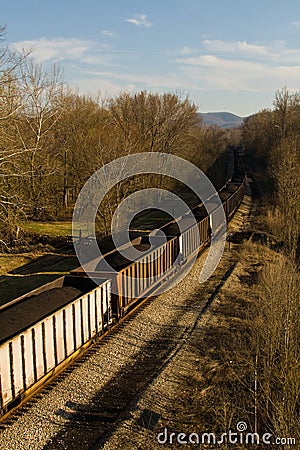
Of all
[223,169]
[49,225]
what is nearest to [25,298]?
[49,225]

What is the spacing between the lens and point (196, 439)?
8.71m

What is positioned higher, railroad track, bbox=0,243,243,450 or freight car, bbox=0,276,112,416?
freight car, bbox=0,276,112,416

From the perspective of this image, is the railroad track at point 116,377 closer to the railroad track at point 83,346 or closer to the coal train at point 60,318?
the railroad track at point 83,346

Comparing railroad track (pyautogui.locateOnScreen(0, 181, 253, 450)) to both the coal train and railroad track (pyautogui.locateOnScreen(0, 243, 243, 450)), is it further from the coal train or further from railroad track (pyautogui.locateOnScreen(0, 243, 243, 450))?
the coal train

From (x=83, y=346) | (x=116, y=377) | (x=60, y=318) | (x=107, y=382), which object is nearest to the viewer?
(x=60, y=318)

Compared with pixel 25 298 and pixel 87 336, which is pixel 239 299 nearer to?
pixel 87 336

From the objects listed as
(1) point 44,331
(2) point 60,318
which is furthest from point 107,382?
(1) point 44,331

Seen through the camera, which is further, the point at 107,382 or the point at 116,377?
the point at 116,377

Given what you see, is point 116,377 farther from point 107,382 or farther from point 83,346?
point 83,346

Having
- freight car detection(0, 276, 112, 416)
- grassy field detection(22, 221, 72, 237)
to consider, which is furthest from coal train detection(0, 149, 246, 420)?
grassy field detection(22, 221, 72, 237)

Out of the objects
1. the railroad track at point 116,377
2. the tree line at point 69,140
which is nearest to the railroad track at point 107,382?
the railroad track at point 116,377

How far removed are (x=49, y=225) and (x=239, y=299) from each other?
2325cm

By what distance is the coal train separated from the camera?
9.05 metres

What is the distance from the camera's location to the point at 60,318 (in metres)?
10.5
